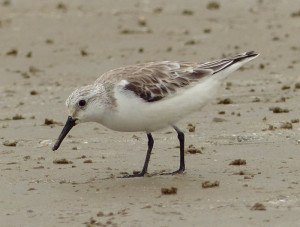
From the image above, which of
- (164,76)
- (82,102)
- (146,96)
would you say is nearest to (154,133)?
(164,76)

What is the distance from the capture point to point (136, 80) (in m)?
8.97

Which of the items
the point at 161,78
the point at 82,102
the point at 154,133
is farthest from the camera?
the point at 154,133

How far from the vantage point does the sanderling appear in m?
8.76

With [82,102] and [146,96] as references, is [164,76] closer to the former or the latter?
[146,96]

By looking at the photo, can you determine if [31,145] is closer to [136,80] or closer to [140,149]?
[140,149]

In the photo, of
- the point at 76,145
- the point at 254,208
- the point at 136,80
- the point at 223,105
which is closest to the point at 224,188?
the point at 254,208

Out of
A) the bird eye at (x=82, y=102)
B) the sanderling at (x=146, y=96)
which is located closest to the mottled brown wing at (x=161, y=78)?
the sanderling at (x=146, y=96)

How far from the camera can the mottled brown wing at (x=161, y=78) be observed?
29.3 feet

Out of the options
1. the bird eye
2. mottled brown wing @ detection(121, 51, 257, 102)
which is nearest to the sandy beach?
the bird eye

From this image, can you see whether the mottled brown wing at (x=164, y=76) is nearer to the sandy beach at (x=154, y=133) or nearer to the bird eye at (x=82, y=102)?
the bird eye at (x=82, y=102)

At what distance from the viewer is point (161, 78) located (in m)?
9.22

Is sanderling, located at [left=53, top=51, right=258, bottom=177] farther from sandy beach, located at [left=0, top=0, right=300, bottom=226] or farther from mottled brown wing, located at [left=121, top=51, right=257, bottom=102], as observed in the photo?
sandy beach, located at [left=0, top=0, right=300, bottom=226]

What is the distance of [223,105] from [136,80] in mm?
4376

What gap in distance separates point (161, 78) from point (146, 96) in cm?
41
